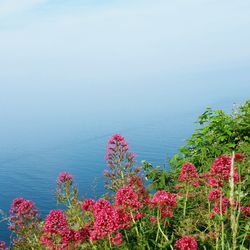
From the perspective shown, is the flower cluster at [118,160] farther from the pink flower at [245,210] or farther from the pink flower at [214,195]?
the pink flower at [245,210]

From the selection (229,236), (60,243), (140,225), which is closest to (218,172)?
(229,236)

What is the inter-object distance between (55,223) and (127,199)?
0.85 meters

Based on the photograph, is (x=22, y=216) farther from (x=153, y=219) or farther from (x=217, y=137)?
(x=217, y=137)

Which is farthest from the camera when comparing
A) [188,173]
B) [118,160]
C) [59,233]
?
[118,160]

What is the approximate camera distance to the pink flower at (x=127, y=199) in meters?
4.71

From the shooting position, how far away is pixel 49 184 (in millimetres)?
73938

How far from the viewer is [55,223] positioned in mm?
4574

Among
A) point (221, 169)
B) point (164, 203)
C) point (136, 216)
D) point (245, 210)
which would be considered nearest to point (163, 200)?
point (164, 203)

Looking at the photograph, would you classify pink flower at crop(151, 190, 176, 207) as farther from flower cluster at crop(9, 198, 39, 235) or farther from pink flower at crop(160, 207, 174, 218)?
flower cluster at crop(9, 198, 39, 235)

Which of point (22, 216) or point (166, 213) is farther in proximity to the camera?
point (22, 216)

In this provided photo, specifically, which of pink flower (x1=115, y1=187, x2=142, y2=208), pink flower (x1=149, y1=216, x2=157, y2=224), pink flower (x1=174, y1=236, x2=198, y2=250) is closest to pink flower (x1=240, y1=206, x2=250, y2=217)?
pink flower (x1=149, y1=216, x2=157, y2=224)

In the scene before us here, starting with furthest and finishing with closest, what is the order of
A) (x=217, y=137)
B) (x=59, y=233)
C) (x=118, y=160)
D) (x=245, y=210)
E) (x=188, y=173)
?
(x=217, y=137) → (x=118, y=160) → (x=188, y=173) → (x=245, y=210) → (x=59, y=233)

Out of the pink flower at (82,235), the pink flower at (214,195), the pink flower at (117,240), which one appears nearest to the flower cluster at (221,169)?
the pink flower at (214,195)

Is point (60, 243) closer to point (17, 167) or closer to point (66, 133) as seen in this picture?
point (17, 167)
